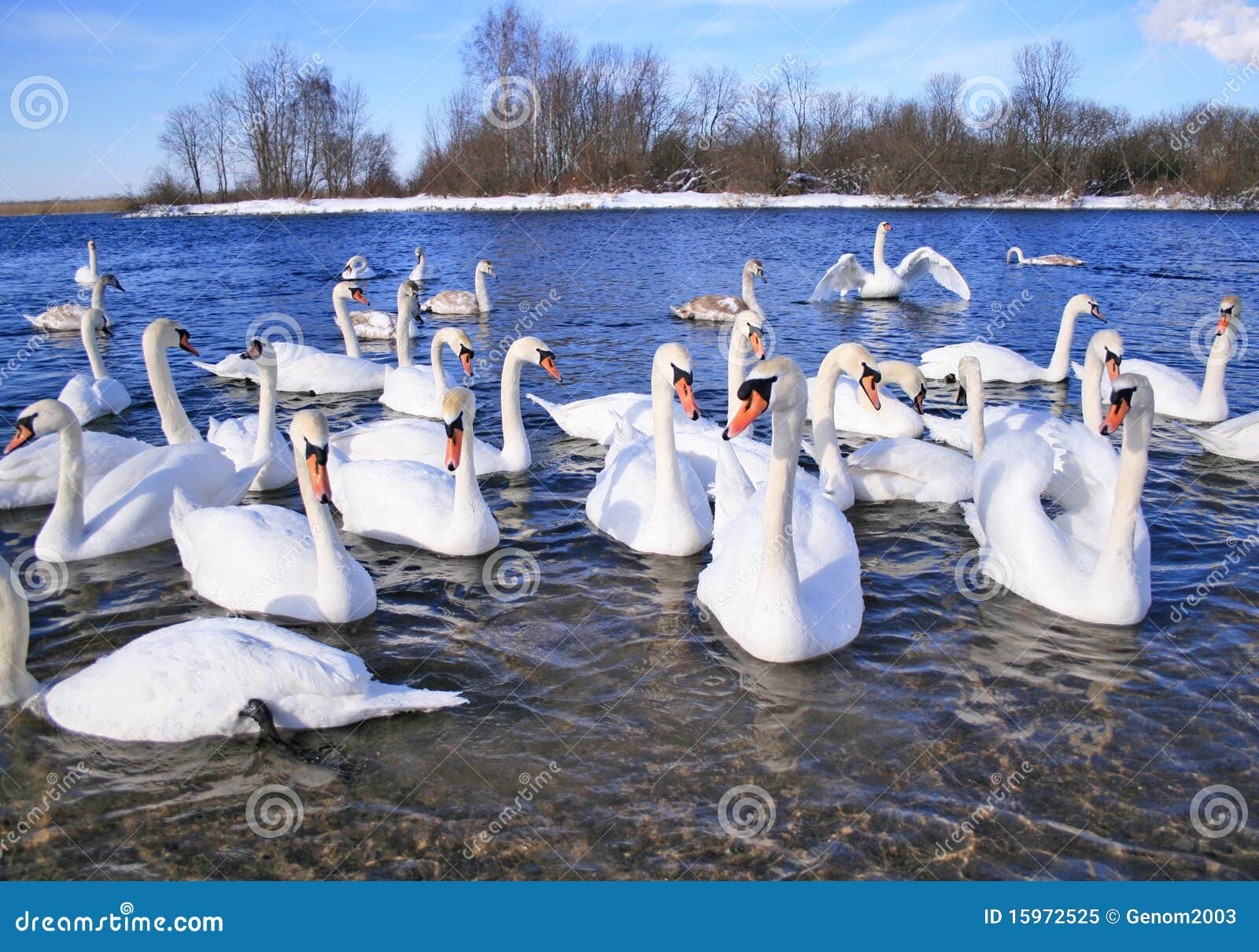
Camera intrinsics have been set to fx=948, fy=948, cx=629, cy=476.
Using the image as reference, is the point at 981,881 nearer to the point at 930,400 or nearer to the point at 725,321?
the point at 930,400

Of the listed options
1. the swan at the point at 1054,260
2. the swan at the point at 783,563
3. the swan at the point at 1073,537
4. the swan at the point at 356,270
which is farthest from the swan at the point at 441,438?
the swan at the point at 1054,260

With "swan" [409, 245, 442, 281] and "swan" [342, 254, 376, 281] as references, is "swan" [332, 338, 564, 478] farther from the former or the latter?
"swan" [409, 245, 442, 281]

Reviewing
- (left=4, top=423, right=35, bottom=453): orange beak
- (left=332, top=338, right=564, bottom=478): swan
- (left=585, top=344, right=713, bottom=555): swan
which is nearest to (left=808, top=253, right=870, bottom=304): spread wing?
(left=332, top=338, right=564, bottom=478): swan

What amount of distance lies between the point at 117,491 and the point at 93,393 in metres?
3.96

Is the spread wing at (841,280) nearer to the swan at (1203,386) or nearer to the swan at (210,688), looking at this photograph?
the swan at (1203,386)

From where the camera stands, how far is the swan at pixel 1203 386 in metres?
9.88

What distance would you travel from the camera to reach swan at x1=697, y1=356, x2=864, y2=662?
4.99 meters

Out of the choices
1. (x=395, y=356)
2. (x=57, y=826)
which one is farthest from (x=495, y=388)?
(x=57, y=826)

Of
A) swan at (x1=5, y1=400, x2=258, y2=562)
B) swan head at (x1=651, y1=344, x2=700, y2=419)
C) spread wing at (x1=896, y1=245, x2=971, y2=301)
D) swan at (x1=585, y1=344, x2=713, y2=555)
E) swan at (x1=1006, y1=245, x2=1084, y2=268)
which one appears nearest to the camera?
swan head at (x1=651, y1=344, x2=700, y2=419)

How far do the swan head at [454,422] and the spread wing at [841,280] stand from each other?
13727 mm

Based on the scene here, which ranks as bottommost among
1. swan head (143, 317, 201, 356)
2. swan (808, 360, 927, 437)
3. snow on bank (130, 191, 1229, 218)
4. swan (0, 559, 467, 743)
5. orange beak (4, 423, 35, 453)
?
swan (0, 559, 467, 743)

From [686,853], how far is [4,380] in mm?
12450

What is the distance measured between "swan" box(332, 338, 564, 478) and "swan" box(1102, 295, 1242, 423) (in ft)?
20.5

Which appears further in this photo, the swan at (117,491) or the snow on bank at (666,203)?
the snow on bank at (666,203)
